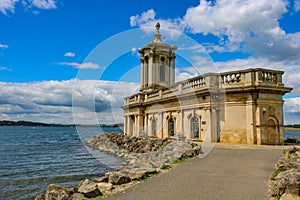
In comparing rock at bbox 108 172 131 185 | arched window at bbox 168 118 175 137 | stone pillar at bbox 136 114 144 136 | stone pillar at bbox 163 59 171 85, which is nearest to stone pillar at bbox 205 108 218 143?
arched window at bbox 168 118 175 137

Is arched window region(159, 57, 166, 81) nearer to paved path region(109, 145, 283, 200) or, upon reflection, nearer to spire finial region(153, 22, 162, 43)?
spire finial region(153, 22, 162, 43)

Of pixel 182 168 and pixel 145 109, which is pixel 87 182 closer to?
pixel 182 168

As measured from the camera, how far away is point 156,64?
91.9 ft

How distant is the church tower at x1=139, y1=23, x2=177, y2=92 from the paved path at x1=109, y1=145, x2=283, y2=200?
56.3ft

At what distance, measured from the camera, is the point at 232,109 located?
51.3 feet

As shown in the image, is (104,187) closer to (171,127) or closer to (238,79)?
(238,79)

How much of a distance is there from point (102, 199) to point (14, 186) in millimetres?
9202

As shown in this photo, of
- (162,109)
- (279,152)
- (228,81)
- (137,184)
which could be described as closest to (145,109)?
(162,109)

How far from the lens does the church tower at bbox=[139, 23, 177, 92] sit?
27.9 metres

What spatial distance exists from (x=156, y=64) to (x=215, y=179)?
2066cm

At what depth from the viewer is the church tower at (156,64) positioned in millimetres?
27922

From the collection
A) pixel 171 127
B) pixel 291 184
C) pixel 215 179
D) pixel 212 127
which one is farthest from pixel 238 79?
pixel 291 184

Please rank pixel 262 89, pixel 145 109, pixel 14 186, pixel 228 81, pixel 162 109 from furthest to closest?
1. pixel 145 109
2. pixel 162 109
3. pixel 228 81
4. pixel 262 89
5. pixel 14 186

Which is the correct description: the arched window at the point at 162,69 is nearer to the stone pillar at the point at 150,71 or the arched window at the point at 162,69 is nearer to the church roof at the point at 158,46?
the stone pillar at the point at 150,71
